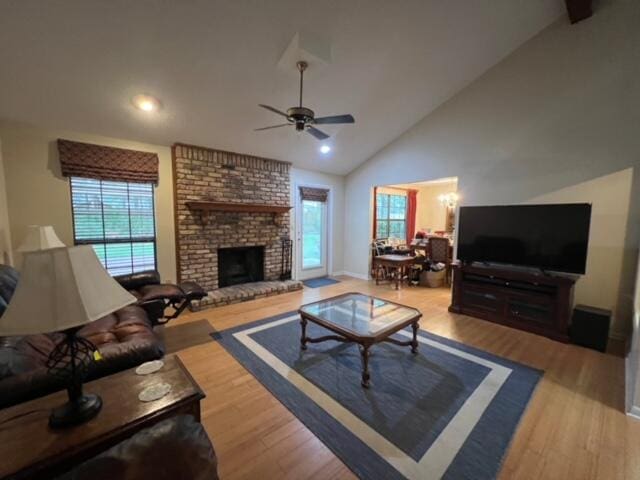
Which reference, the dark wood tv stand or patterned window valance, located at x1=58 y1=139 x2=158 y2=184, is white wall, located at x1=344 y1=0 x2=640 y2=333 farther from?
patterned window valance, located at x1=58 y1=139 x2=158 y2=184

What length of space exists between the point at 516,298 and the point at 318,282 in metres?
3.35

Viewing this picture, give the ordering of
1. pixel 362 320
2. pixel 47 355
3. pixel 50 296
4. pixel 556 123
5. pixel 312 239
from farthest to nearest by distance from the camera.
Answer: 1. pixel 312 239
2. pixel 556 123
3. pixel 362 320
4. pixel 47 355
5. pixel 50 296

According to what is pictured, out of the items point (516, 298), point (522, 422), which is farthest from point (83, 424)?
point (516, 298)

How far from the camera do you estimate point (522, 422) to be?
1873mm

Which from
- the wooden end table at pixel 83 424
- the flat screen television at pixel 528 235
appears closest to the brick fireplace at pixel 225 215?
the wooden end table at pixel 83 424

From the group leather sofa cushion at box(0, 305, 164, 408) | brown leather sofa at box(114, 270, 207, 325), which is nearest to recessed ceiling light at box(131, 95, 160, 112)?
brown leather sofa at box(114, 270, 207, 325)

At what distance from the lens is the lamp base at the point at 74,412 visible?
41.4 inches

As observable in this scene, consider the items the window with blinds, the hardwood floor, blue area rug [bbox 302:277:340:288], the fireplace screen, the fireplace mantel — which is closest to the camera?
the hardwood floor

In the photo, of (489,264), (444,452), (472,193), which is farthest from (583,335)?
(444,452)

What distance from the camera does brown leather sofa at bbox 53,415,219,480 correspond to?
670 millimetres

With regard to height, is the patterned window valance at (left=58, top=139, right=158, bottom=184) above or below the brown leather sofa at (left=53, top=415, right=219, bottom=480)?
above

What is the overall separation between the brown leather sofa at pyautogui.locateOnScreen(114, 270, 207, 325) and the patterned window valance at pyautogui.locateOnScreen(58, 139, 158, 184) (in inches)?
54.1

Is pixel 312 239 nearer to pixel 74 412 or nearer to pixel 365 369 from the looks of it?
pixel 365 369

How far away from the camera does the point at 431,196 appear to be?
8.04 metres
